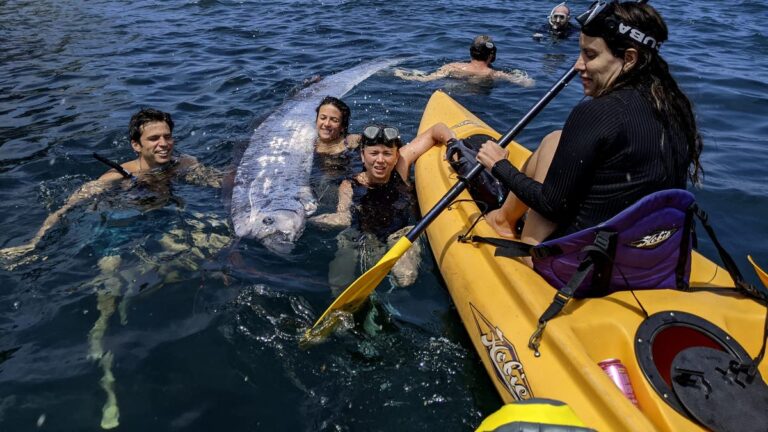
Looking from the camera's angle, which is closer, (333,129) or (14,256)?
(14,256)

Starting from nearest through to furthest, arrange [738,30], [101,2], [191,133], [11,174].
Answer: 1. [11,174]
2. [191,133]
3. [738,30]
4. [101,2]

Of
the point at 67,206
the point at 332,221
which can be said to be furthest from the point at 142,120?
the point at 332,221

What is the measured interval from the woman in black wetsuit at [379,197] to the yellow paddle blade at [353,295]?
2.29 feet

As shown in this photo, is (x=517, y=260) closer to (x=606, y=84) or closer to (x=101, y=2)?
(x=606, y=84)

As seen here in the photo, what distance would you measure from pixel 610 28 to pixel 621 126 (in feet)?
1.57

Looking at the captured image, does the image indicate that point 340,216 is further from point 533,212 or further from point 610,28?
point 610,28

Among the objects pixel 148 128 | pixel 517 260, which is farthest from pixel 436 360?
pixel 148 128

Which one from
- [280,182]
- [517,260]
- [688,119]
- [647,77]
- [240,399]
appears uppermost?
[647,77]

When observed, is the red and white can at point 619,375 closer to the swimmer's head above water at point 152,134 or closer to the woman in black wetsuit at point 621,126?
the woman in black wetsuit at point 621,126

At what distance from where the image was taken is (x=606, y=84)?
2793 millimetres

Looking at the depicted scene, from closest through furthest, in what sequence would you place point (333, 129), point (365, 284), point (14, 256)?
point (365, 284)
point (14, 256)
point (333, 129)

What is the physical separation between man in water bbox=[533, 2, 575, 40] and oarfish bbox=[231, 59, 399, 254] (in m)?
5.11

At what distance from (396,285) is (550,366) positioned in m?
1.78

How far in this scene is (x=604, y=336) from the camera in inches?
110
